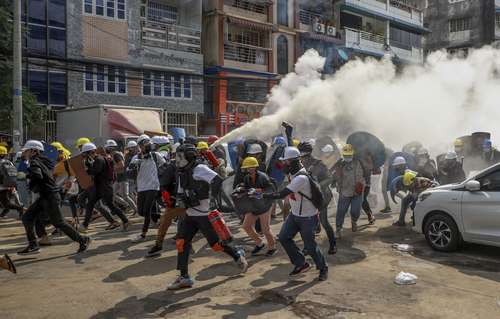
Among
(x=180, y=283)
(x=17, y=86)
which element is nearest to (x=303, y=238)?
(x=180, y=283)

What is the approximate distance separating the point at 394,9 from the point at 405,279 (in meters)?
34.0

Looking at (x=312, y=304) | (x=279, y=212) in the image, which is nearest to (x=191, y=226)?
(x=312, y=304)

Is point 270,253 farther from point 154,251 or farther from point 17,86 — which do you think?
point 17,86

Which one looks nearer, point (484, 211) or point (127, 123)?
point (484, 211)

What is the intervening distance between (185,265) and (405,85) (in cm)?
1829

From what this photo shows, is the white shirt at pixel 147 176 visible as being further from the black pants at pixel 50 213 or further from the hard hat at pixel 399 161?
the hard hat at pixel 399 161

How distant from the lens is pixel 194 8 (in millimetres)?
26094

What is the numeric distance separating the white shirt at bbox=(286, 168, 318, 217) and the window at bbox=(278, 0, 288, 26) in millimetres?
25769

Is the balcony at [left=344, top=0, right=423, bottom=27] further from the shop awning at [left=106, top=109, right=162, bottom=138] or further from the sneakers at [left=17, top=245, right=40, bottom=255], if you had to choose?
the sneakers at [left=17, top=245, right=40, bottom=255]

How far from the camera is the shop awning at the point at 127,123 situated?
16.1 meters

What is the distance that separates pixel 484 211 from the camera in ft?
22.1

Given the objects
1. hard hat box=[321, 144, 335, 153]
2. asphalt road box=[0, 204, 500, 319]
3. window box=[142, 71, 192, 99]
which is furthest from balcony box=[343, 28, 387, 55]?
asphalt road box=[0, 204, 500, 319]

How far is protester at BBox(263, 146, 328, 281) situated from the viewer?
5668mm

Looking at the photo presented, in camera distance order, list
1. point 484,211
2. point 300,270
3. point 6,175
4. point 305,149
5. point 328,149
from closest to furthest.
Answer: point 300,270, point 484,211, point 305,149, point 6,175, point 328,149
